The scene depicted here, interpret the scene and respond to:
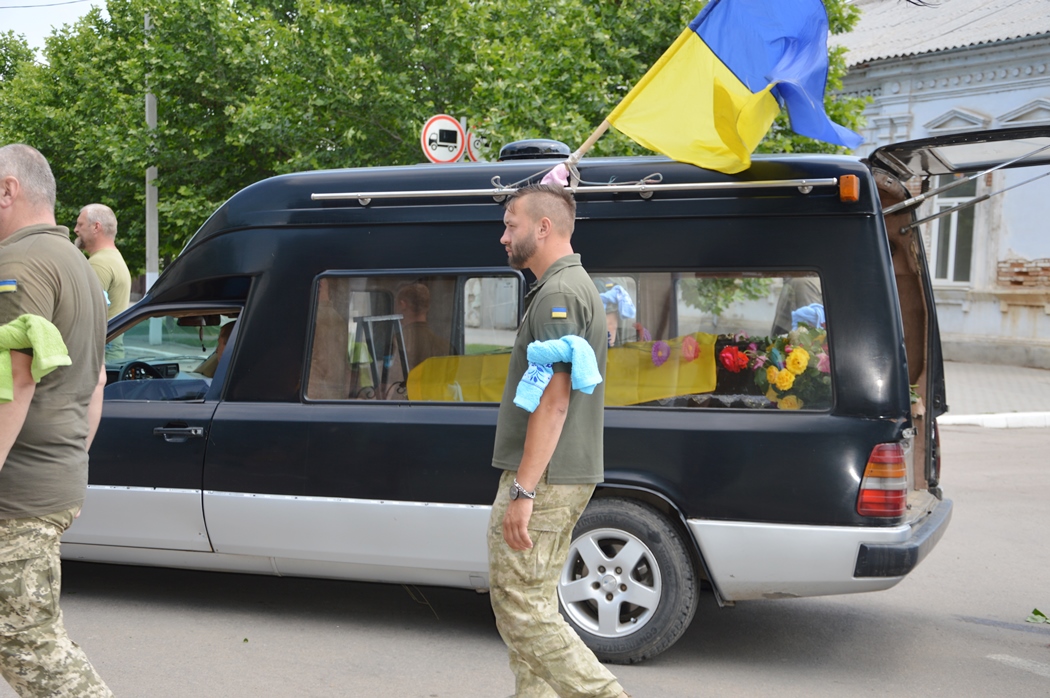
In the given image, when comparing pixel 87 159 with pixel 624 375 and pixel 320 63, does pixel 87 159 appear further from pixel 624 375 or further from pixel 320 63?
pixel 624 375

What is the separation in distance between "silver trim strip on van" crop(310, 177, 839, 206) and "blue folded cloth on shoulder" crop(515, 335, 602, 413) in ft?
5.14

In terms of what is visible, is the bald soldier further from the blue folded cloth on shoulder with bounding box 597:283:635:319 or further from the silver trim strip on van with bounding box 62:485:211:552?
the blue folded cloth on shoulder with bounding box 597:283:635:319

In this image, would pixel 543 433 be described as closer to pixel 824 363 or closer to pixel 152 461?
pixel 824 363

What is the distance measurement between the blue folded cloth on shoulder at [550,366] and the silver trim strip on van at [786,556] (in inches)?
61.6

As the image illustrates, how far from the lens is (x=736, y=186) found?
4461mm

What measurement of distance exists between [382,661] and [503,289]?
1652mm

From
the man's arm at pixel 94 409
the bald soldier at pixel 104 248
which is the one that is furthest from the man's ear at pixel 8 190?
the bald soldier at pixel 104 248

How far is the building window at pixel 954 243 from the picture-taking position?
20031mm

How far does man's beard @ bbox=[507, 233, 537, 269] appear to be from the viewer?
11.0 ft

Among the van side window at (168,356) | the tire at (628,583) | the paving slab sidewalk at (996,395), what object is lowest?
the paving slab sidewalk at (996,395)

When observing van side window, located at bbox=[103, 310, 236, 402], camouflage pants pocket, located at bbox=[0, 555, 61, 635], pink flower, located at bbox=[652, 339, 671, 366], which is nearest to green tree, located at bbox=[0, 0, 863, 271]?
van side window, located at bbox=[103, 310, 236, 402]

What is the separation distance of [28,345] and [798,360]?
2.89 m

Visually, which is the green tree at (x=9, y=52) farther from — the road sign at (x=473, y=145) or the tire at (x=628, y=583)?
the tire at (x=628, y=583)

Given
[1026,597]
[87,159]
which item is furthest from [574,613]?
[87,159]
